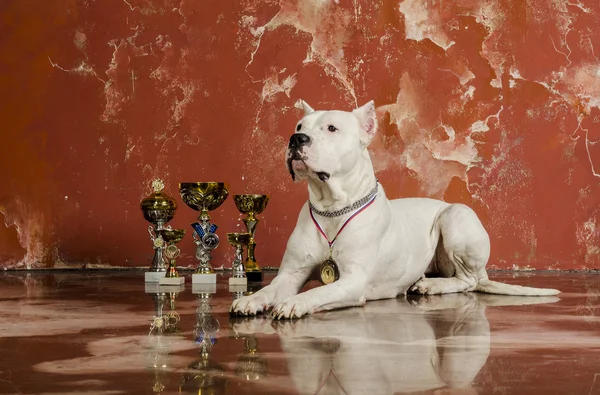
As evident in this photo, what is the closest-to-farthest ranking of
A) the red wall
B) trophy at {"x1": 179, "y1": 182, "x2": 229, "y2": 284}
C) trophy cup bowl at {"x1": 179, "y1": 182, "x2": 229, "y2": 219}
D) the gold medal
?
the gold medal, trophy at {"x1": 179, "y1": 182, "x2": 229, "y2": 284}, trophy cup bowl at {"x1": 179, "y1": 182, "x2": 229, "y2": 219}, the red wall

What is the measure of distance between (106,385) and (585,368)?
1300 millimetres

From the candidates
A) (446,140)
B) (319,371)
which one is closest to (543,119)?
(446,140)

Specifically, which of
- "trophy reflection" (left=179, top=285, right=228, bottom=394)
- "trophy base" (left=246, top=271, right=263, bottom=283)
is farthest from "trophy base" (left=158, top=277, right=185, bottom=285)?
"trophy reflection" (left=179, top=285, right=228, bottom=394)

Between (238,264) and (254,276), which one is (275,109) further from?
(238,264)

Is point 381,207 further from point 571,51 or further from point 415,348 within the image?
point 571,51

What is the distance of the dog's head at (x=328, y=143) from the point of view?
3549 mm

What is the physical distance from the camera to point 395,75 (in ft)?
20.5

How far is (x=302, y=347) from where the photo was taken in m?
2.58

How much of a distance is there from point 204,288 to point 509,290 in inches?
68.8

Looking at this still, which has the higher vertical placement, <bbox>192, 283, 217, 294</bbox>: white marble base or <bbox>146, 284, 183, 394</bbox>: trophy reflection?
<bbox>192, 283, 217, 294</bbox>: white marble base

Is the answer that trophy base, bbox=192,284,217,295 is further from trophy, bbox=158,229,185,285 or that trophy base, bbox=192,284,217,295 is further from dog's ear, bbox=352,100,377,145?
dog's ear, bbox=352,100,377,145

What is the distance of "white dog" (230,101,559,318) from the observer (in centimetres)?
354

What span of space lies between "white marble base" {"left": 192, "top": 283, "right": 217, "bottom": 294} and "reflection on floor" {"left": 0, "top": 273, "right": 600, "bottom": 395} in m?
0.38

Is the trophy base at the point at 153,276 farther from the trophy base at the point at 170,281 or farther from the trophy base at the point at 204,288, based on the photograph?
the trophy base at the point at 204,288
